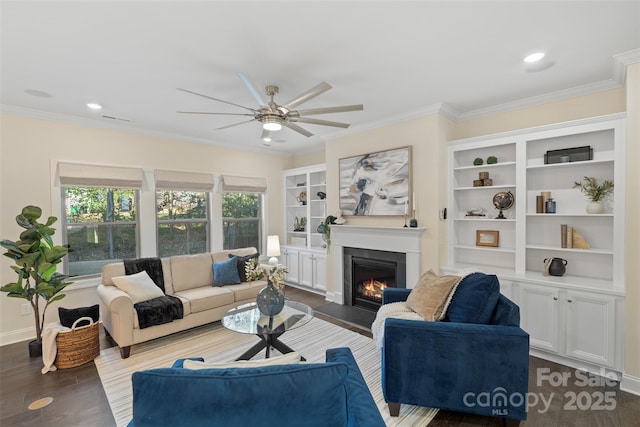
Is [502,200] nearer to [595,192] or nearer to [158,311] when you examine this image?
[595,192]

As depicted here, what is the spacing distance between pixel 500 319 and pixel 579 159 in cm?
210

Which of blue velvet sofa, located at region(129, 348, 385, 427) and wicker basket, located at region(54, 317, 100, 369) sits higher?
blue velvet sofa, located at region(129, 348, 385, 427)

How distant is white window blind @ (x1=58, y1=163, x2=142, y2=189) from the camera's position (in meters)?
3.73

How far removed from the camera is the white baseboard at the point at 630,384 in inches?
93.3

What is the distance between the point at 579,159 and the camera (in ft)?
9.77

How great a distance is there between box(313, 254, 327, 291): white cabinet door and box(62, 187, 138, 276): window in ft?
9.34

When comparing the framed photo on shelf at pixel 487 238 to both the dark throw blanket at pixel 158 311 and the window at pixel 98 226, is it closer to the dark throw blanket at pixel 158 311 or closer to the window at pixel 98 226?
the dark throw blanket at pixel 158 311

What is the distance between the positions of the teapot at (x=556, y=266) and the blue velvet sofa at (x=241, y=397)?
3.09m

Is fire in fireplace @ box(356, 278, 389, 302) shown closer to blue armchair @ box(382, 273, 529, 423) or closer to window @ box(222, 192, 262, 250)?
blue armchair @ box(382, 273, 529, 423)

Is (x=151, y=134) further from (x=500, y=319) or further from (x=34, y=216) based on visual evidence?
(x=500, y=319)

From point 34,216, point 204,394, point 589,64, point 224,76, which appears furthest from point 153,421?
point 589,64

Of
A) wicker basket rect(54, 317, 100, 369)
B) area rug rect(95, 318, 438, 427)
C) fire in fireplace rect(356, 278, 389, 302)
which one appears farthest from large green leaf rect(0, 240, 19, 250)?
fire in fireplace rect(356, 278, 389, 302)

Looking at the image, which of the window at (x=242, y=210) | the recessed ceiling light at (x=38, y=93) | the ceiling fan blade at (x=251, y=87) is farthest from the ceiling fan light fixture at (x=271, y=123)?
the window at (x=242, y=210)

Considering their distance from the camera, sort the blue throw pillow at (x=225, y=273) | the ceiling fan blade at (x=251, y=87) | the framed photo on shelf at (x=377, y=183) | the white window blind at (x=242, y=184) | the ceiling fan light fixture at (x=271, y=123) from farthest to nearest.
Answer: the white window blind at (x=242, y=184) < the blue throw pillow at (x=225, y=273) < the framed photo on shelf at (x=377, y=183) < the ceiling fan light fixture at (x=271, y=123) < the ceiling fan blade at (x=251, y=87)
